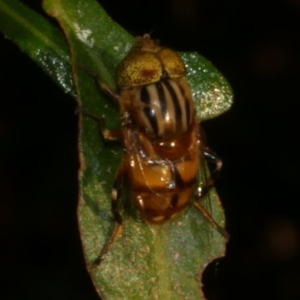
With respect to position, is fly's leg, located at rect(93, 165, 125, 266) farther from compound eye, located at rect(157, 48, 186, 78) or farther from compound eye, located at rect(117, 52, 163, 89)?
compound eye, located at rect(157, 48, 186, 78)

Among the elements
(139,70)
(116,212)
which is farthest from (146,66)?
(116,212)

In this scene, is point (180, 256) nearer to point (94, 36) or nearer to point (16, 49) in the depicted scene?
point (94, 36)

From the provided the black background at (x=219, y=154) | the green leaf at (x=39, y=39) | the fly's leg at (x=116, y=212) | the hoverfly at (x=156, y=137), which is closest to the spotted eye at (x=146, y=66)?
the hoverfly at (x=156, y=137)

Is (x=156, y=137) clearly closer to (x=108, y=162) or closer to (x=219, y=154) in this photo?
(x=108, y=162)

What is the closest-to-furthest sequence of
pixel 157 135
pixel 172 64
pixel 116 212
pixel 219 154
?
pixel 116 212
pixel 157 135
pixel 172 64
pixel 219 154

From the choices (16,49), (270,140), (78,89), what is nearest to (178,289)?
(78,89)

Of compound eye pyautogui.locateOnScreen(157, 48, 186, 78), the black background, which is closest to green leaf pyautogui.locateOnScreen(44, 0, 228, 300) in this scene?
compound eye pyautogui.locateOnScreen(157, 48, 186, 78)
